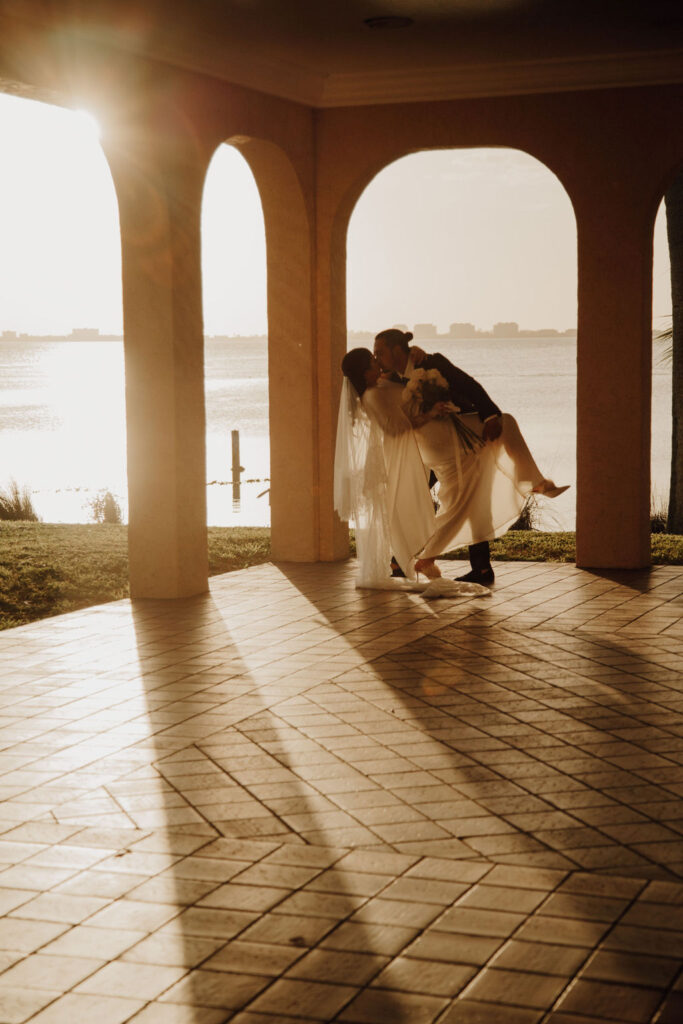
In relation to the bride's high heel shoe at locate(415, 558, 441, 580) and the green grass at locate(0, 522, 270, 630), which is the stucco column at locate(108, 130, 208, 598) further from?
the bride's high heel shoe at locate(415, 558, 441, 580)

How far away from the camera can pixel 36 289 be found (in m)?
69.8

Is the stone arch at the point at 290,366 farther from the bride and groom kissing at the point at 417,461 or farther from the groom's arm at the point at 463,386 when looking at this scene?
the groom's arm at the point at 463,386

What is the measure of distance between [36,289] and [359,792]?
6802cm

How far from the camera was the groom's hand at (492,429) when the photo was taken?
9531 millimetres

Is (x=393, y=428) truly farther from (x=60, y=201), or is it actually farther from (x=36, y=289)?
Answer: (x=36, y=289)

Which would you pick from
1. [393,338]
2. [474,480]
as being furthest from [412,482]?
[393,338]

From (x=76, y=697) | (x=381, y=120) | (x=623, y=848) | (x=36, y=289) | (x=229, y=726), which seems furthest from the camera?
(x=36, y=289)

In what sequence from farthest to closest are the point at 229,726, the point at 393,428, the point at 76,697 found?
the point at 393,428 → the point at 76,697 → the point at 229,726

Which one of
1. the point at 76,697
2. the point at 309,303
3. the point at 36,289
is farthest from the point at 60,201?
the point at 76,697

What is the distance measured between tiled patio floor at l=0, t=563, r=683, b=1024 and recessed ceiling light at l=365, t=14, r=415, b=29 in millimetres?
3861

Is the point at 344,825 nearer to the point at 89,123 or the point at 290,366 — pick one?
the point at 89,123

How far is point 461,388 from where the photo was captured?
9523mm

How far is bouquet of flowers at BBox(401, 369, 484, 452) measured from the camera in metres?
9.31

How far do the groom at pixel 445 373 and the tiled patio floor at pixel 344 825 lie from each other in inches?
80.1
